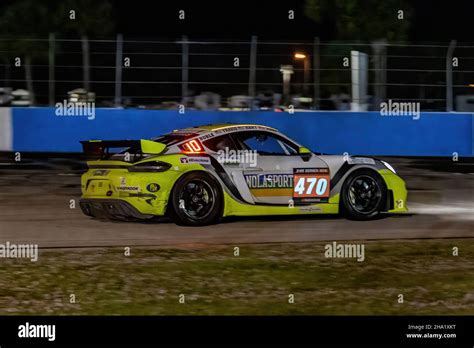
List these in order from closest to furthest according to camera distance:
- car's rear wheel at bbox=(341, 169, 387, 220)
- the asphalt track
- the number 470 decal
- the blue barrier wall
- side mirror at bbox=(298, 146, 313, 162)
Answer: the asphalt track, the number 470 decal, side mirror at bbox=(298, 146, 313, 162), car's rear wheel at bbox=(341, 169, 387, 220), the blue barrier wall

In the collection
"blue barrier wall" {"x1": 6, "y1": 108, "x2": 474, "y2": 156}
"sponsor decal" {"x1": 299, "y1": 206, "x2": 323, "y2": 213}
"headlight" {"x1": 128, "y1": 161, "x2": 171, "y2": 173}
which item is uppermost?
"blue barrier wall" {"x1": 6, "y1": 108, "x2": 474, "y2": 156}

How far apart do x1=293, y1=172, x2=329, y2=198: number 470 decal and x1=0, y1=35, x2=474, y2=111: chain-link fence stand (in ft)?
28.8

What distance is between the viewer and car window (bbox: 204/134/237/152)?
11711mm

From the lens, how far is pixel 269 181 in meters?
11.8

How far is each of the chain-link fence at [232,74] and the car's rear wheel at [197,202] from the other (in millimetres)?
9207

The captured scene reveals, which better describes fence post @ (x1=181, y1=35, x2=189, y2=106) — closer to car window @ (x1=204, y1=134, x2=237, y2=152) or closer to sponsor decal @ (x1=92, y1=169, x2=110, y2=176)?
car window @ (x1=204, y1=134, x2=237, y2=152)

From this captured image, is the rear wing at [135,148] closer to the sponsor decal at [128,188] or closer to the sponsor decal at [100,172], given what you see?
the sponsor decal at [100,172]

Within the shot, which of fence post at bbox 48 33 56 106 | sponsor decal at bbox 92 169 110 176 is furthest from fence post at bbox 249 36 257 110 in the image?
sponsor decal at bbox 92 169 110 176

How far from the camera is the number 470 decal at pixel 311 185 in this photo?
11.9 m

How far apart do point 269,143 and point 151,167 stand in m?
1.59

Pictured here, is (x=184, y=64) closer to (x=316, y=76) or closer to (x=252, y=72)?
(x=252, y=72)

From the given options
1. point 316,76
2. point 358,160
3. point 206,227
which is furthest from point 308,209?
point 316,76

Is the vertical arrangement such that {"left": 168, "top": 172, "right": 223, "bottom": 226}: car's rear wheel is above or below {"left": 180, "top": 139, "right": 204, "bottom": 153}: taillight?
below

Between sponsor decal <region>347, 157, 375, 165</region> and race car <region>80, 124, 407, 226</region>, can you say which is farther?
sponsor decal <region>347, 157, 375, 165</region>
